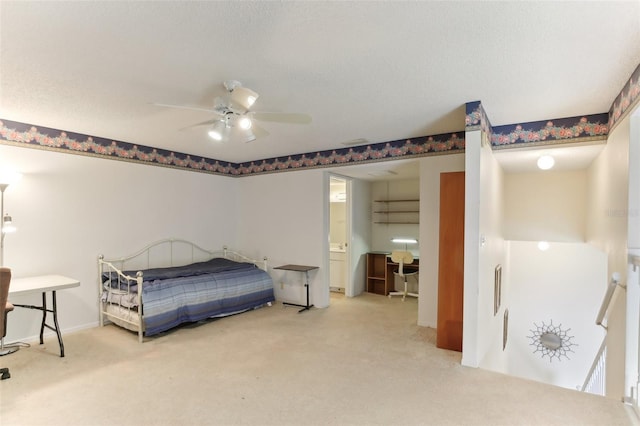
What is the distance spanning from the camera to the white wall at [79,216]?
3572 millimetres

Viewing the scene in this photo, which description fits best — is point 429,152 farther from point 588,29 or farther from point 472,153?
point 588,29

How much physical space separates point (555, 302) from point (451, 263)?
344 cm

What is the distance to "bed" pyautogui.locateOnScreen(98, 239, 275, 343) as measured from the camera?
12.0 feet

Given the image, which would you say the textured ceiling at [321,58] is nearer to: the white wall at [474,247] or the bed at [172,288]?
the white wall at [474,247]

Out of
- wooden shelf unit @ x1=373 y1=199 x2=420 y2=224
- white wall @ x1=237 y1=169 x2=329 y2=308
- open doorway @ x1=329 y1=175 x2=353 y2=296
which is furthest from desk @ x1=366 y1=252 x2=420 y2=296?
white wall @ x1=237 y1=169 x2=329 y2=308

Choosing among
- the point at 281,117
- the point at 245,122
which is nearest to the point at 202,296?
the point at 245,122

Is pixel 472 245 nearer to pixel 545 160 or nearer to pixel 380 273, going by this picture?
pixel 545 160

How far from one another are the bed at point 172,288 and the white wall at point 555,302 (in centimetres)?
438

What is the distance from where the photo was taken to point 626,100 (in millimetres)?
2527

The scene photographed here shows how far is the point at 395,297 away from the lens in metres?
5.89

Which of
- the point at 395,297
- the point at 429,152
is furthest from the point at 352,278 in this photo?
the point at 429,152

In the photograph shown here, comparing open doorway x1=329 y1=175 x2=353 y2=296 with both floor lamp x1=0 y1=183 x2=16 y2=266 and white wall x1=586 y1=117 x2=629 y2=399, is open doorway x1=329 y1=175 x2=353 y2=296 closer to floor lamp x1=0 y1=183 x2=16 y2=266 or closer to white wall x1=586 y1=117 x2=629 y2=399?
white wall x1=586 y1=117 x2=629 y2=399

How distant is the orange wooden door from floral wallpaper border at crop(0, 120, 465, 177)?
797 mm

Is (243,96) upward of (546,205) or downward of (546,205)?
upward
